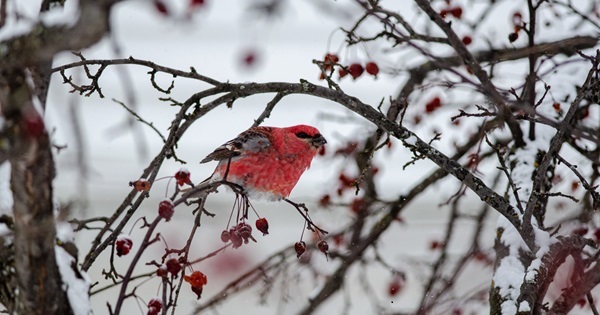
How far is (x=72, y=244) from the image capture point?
150 centimetres

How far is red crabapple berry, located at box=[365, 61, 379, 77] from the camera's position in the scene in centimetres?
272

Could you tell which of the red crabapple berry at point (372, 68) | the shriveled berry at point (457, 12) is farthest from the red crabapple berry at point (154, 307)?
the shriveled berry at point (457, 12)

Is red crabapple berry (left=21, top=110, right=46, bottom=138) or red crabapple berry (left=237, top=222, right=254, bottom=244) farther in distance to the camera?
red crabapple berry (left=237, top=222, right=254, bottom=244)

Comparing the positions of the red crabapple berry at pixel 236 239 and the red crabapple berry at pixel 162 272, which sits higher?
the red crabapple berry at pixel 236 239

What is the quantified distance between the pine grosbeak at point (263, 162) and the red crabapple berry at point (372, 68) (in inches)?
18.7

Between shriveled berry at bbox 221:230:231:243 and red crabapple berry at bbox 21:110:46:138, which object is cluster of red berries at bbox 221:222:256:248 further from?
red crabapple berry at bbox 21:110:46:138

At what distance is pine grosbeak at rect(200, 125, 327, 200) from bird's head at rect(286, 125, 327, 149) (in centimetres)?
3

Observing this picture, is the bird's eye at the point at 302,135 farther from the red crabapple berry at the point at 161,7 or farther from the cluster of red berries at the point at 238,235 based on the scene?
the red crabapple berry at the point at 161,7

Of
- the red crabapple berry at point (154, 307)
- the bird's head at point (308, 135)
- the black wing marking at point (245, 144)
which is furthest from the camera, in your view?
the bird's head at point (308, 135)

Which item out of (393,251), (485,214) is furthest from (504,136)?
(393,251)

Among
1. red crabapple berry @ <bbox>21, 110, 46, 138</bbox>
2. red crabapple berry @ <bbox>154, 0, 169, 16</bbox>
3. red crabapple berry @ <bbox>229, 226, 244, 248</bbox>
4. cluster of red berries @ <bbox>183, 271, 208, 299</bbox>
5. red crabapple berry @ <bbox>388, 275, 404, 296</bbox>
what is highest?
red crabapple berry @ <bbox>388, 275, 404, 296</bbox>

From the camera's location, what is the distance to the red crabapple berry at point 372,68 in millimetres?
2716

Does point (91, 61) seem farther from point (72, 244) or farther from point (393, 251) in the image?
point (393, 251)

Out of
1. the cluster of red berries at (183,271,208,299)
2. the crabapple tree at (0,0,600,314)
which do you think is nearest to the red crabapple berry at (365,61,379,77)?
the crabapple tree at (0,0,600,314)
